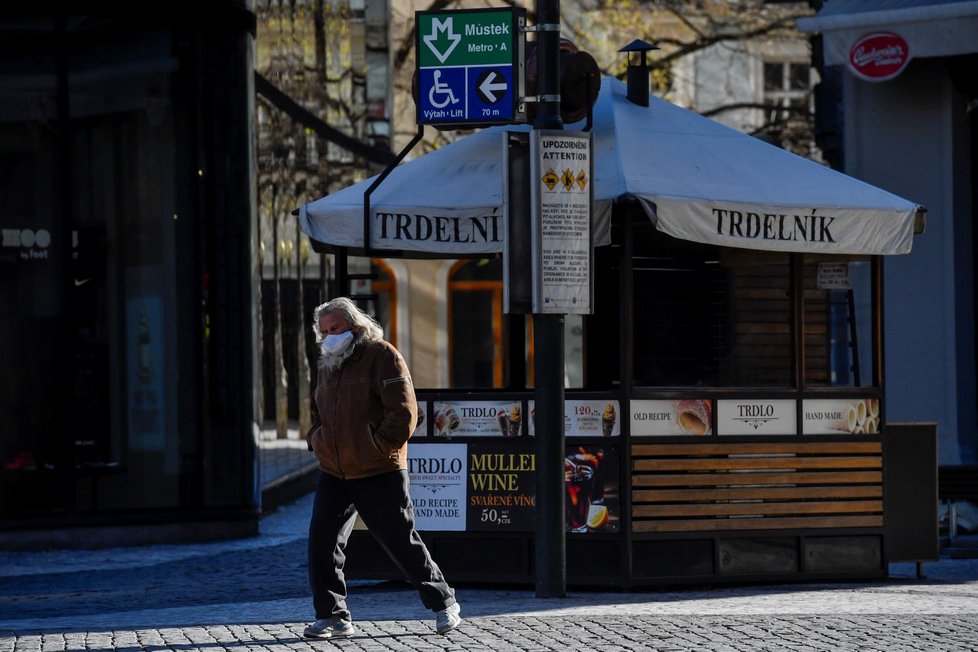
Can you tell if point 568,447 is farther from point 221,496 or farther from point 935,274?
point 935,274

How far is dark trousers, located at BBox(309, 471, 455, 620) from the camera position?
26.9ft

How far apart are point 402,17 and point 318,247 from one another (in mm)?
14134

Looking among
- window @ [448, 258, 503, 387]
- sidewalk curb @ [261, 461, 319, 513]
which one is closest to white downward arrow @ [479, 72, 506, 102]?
sidewalk curb @ [261, 461, 319, 513]

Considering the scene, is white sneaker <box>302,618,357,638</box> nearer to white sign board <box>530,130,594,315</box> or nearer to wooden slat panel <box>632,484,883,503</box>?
white sign board <box>530,130,594,315</box>

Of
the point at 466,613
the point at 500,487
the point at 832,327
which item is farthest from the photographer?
the point at 832,327

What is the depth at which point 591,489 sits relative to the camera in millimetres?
10188

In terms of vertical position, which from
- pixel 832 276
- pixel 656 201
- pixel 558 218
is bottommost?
pixel 832 276

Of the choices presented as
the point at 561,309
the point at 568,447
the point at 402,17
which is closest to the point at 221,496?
the point at 568,447

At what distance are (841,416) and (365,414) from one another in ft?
11.9

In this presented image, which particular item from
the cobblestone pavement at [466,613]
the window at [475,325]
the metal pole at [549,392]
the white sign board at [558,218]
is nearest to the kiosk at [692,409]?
the cobblestone pavement at [466,613]

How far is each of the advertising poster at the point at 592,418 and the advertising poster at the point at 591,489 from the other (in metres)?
0.08

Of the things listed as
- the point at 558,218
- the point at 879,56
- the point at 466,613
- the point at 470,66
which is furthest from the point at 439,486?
the point at 879,56

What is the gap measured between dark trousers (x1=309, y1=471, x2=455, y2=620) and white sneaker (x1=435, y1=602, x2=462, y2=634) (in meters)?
0.03

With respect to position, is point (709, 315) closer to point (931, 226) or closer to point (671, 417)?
point (671, 417)
